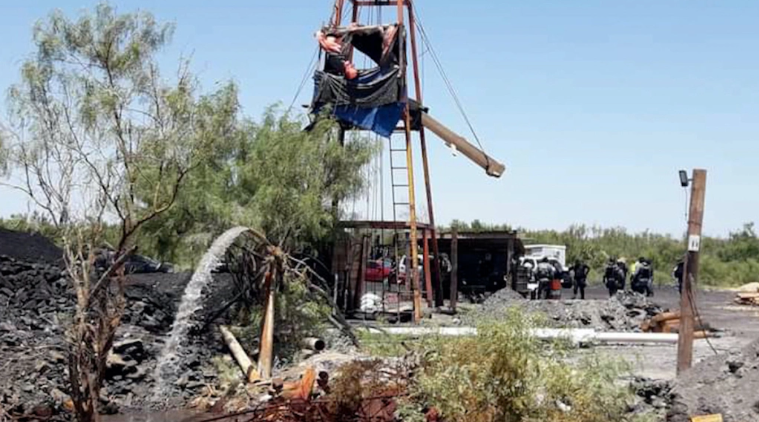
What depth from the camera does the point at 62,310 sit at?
20.5 m

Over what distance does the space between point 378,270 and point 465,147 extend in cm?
469

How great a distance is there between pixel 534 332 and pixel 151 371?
34.1 ft

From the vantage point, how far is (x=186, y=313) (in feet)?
63.5

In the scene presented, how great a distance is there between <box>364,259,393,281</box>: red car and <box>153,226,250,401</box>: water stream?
981 cm

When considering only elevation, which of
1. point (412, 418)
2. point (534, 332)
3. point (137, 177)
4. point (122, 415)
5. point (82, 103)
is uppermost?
point (82, 103)

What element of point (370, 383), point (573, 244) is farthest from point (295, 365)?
point (573, 244)

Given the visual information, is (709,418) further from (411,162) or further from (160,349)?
(411,162)

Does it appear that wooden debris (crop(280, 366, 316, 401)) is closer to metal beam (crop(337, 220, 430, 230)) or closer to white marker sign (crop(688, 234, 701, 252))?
white marker sign (crop(688, 234, 701, 252))

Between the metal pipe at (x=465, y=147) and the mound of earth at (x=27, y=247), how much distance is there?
35.9 feet

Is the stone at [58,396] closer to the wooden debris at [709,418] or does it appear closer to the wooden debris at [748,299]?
the wooden debris at [709,418]

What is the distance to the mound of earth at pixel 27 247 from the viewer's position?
26.0m

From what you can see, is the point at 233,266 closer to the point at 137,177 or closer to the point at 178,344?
the point at 178,344

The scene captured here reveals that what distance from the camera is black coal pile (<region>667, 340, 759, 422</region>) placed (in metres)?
11.8

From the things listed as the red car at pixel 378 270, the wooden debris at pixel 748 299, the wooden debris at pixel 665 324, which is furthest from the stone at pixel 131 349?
the wooden debris at pixel 748 299
